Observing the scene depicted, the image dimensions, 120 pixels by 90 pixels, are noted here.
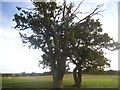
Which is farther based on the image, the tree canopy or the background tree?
the background tree

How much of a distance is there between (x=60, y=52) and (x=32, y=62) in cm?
106

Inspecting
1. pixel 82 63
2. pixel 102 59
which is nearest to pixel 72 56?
pixel 82 63

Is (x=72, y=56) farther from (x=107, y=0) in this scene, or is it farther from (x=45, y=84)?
(x=107, y=0)

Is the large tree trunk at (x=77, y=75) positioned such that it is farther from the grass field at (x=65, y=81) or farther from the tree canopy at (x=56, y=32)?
the tree canopy at (x=56, y=32)

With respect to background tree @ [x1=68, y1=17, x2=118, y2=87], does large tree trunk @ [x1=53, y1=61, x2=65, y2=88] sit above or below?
below

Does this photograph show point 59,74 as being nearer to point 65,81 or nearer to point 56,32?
point 65,81

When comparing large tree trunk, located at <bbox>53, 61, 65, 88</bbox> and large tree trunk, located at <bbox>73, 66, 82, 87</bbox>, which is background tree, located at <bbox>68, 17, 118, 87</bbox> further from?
large tree trunk, located at <bbox>53, 61, 65, 88</bbox>

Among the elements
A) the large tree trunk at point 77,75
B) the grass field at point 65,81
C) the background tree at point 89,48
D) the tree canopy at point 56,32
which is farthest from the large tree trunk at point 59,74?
the large tree trunk at point 77,75

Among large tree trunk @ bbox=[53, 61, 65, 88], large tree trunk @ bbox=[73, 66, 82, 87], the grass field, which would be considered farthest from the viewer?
large tree trunk @ bbox=[73, 66, 82, 87]

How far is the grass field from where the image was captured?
257 inches

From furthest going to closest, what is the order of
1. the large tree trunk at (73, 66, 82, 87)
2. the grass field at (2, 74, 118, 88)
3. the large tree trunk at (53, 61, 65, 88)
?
1. the large tree trunk at (73, 66, 82, 87)
2. the grass field at (2, 74, 118, 88)
3. the large tree trunk at (53, 61, 65, 88)

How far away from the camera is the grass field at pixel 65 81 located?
6.52 m

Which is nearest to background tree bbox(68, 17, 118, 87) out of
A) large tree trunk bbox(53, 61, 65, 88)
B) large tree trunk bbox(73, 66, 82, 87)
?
large tree trunk bbox(73, 66, 82, 87)

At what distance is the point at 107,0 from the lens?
20.0 feet
